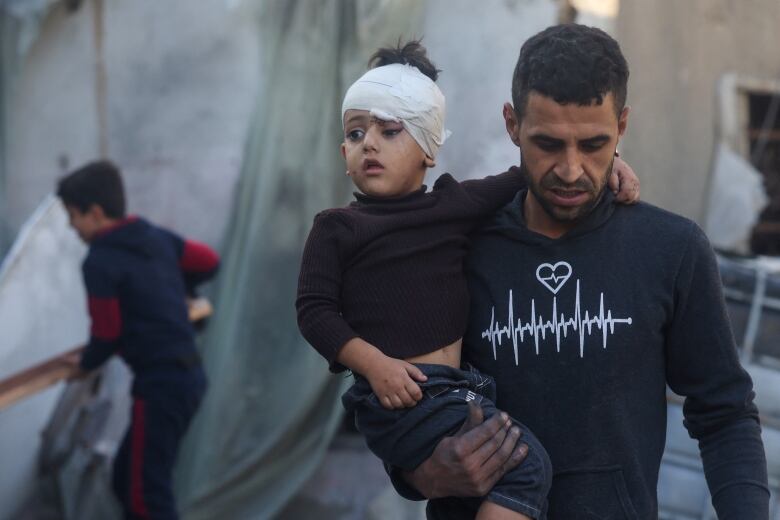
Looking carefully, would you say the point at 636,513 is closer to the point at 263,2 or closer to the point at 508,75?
the point at 508,75

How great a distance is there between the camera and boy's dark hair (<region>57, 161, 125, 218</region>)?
4461 millimetres

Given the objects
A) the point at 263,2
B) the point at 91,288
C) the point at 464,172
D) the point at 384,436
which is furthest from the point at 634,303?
the point at 263,2

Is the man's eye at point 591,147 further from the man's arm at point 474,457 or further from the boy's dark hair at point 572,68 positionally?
the man's arm at point 474,457

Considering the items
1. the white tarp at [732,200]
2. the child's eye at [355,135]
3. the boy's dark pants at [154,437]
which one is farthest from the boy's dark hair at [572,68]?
the white tarp at [732,200]

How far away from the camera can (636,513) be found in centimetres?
181

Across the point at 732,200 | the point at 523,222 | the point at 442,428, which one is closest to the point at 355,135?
the point at 523,222

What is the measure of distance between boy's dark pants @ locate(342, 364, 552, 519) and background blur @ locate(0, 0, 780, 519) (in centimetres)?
257

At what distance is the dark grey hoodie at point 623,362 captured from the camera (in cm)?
180

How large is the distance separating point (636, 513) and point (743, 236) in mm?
4469

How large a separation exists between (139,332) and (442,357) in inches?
107

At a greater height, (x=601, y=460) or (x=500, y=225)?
(x=500, y=225)

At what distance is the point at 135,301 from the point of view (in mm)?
4398

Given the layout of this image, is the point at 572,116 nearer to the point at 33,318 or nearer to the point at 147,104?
the point at 33,318

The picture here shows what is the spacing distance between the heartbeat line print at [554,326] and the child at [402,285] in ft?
0.25
